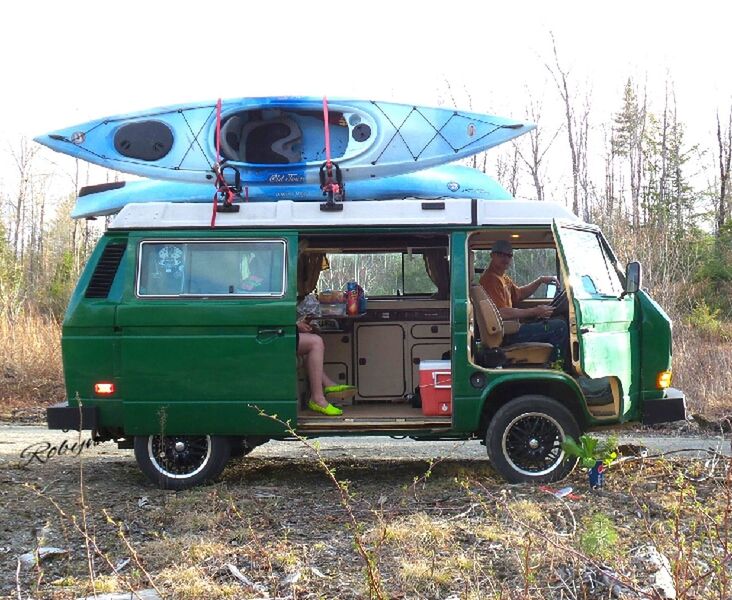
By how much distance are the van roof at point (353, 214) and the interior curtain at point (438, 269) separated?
117cm

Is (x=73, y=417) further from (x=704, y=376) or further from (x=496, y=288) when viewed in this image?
(x=704, y=376)

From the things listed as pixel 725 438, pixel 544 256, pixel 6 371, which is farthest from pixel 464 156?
pixel 6 371

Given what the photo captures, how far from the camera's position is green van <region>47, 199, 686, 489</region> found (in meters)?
7.50

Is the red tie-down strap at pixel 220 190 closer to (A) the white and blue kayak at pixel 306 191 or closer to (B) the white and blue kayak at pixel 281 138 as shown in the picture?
(A) the white and blue kayak at pixel 306 191

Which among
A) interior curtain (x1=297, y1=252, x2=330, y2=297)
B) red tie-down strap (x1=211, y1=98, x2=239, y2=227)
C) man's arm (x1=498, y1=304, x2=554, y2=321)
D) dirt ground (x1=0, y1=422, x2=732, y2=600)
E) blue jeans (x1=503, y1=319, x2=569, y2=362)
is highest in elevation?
red tie-down strap (x1=211, y1=98, x2=239, y2=227)

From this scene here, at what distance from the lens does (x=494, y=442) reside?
748cm

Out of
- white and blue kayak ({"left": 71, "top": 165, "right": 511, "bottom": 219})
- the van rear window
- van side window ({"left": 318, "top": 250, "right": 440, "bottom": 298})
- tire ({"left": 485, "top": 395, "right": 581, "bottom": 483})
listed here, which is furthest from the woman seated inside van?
tire ({"left": 485, "top": 395, "right": 581, "bottom": 483})

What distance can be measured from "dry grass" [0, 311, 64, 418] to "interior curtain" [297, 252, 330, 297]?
24.5 ft

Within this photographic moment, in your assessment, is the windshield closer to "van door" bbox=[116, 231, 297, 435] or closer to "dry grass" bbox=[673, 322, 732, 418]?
"van door" bbox=[116, 231, 297, 435]

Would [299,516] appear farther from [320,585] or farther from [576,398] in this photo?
[576,398]

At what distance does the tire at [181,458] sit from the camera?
7.70m

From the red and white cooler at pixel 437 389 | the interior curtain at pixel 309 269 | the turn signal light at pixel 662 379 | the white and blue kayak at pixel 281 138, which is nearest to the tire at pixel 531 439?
the red and white cooler at pixel 437 389

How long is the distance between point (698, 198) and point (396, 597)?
30463 mm

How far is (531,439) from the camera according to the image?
7531 mm
